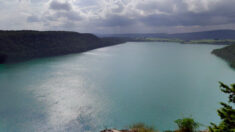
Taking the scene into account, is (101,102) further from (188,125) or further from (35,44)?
(35,44)

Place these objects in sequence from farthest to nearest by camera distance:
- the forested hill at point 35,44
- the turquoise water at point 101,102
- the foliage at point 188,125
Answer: the forested hill at point 35,44 < the turquoise water at point 101,102 < the foliage at point 188,125

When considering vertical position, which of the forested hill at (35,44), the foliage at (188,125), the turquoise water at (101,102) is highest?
the forested hill at (35,44)

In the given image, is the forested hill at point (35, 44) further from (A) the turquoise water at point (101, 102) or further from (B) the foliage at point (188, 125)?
(B) the foliage at point (188, 125)

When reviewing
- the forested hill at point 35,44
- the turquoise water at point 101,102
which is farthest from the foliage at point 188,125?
the forested hill at point 35,44

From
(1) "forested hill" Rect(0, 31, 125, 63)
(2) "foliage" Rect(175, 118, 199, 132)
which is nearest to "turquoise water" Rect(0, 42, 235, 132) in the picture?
(2) "foliage" Rect(175, 118, 199, 132)

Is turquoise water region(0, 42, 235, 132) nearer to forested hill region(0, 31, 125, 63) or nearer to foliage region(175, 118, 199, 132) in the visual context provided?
foliage region(175, 118, 199, 132)

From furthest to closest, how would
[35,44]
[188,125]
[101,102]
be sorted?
1. [35,44]
2. [101,102]
3. [188,125]

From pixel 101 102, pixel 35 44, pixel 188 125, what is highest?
pixel 35 44

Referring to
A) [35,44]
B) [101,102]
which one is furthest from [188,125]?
[35,44]
